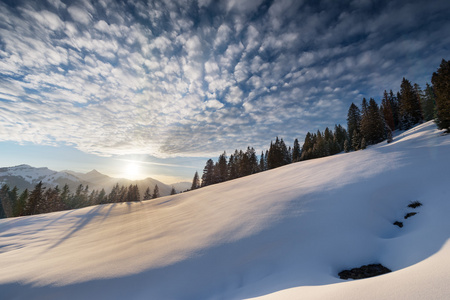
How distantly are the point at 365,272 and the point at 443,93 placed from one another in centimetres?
2896

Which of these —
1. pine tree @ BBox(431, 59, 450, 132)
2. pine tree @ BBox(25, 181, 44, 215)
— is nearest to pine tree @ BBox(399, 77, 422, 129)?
pine tree @ BBox(431, 59, 450, 132)

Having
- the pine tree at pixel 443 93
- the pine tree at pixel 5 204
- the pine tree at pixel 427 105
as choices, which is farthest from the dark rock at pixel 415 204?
the pine tree at pixel 5 204

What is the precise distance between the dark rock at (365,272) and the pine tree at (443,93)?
24676 millimetres

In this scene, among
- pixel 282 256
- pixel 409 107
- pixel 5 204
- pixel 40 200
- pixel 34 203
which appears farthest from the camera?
pixel 5 204

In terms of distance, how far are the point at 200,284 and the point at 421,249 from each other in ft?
22.3

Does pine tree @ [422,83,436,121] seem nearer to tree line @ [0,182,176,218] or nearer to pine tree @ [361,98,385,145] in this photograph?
pine tree @ [361,98,385,145]

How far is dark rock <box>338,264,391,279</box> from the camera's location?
189 inches

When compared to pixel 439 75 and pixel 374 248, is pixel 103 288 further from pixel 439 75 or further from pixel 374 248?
pixel 439 75

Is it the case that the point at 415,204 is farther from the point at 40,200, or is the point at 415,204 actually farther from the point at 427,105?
the point at 40,200

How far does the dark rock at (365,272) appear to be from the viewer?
189 inches

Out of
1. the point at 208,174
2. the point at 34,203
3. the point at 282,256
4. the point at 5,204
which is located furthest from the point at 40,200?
the point at 282,256

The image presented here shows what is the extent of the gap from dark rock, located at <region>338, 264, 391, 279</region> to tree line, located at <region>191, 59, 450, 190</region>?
2494 cm

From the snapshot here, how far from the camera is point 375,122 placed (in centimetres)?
4228

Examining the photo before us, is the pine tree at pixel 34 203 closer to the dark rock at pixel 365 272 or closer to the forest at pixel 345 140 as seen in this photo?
the forest at pixel 345 140
